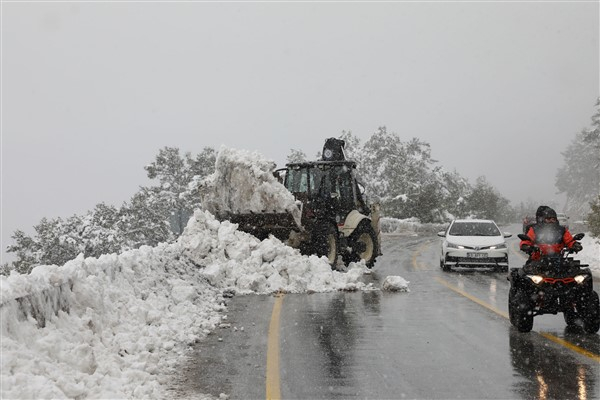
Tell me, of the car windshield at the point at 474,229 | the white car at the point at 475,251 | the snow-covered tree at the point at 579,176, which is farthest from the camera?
the snow-covered tree at the point at 579,176

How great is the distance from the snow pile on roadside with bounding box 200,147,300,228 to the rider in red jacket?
845 centimetres

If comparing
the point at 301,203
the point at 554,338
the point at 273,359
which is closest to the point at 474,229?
the point at 301,203

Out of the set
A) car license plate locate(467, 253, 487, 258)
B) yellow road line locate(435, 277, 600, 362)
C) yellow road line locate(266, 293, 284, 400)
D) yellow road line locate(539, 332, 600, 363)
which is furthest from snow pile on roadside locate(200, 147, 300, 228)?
yellow road line locate(539, 332, 600, 363)

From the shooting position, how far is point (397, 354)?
8.02 m

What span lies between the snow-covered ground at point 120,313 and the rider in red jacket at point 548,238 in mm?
4735

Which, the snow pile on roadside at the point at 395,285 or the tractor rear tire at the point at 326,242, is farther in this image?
the tractor rear tire at the point at 326,242

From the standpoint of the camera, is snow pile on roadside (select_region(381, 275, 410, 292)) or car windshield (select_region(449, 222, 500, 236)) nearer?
snow pile on roadside (select_region(381, 275, 410, 292))

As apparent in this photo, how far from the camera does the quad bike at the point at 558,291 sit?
9.10 meters

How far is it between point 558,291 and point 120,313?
5.74 m

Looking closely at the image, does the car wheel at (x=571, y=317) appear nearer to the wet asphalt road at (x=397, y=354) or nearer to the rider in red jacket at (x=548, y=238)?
the wet asphalt road at (x=397, y=354)

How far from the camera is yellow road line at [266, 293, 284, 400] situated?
6383 millimetres

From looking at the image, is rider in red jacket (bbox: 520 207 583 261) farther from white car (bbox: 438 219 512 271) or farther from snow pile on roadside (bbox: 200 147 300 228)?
white car (bbox: 438 219 512 271)

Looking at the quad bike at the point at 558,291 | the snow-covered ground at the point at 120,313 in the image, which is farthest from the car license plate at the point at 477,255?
the quad bike at the point at 558,291

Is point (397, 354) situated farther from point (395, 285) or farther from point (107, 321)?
point (395, 285)
